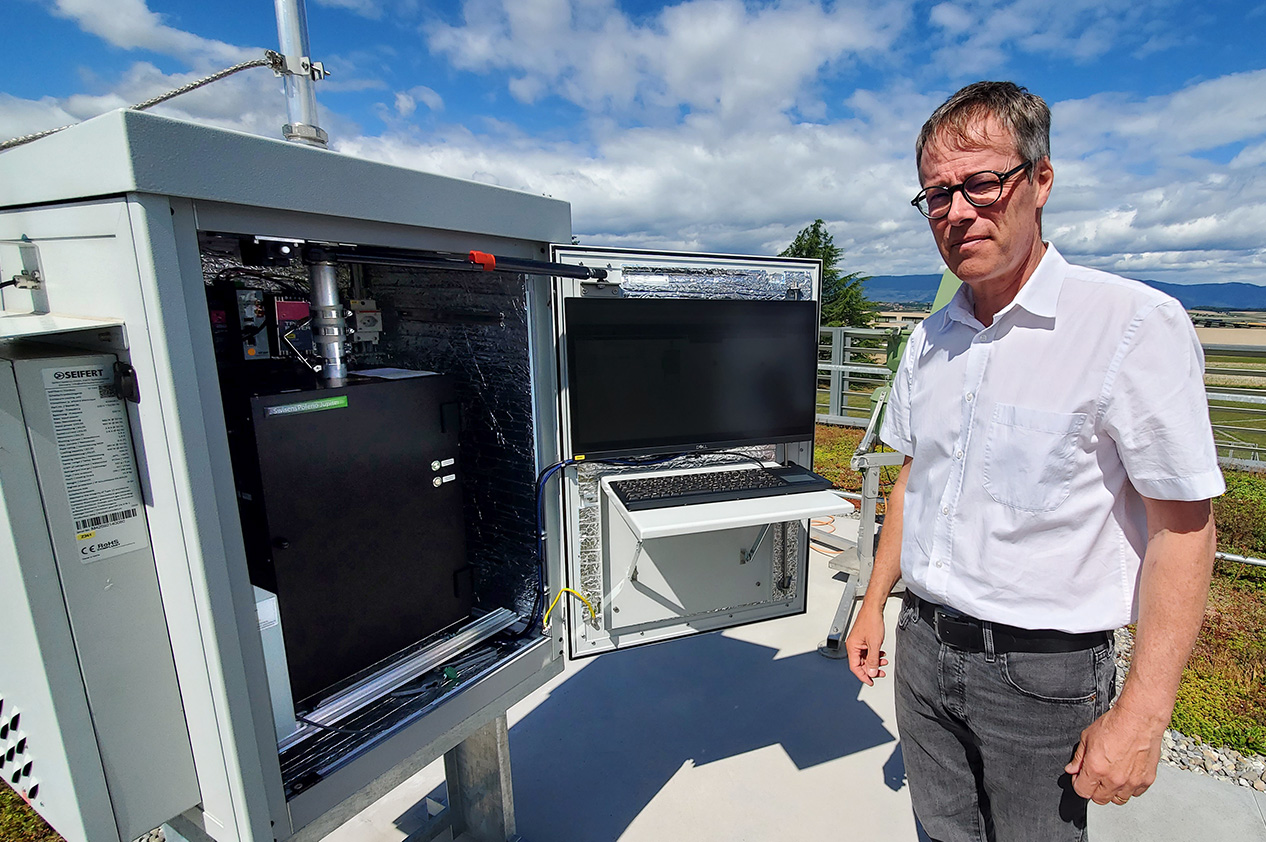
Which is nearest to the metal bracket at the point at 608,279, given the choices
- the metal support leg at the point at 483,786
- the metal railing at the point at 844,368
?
the metal support leg at the point at 483,786

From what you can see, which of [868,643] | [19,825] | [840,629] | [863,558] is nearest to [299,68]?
[868,643]

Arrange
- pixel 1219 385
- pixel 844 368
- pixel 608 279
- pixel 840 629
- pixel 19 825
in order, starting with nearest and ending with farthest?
pixel 608 279 < pixel 19 825 < pixel 840 629 < pixel 1219 385 < pixel 844 368

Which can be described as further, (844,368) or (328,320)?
(844,368)

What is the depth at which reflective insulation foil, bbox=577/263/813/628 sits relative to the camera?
1.51m

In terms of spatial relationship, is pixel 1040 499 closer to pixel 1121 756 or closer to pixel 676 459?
pixel 1121 756

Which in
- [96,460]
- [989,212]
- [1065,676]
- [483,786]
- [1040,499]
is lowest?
[483,786]

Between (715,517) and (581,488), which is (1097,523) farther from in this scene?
(581,488)

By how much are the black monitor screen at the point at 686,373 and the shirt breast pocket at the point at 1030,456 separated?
659mm

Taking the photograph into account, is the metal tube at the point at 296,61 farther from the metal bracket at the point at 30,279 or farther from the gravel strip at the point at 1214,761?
the gravel strip at the point at 1214,761

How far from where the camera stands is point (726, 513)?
1447mm

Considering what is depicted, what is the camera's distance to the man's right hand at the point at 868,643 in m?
1.31

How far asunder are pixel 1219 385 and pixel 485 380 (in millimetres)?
7141

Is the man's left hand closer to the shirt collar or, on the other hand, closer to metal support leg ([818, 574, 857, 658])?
the shirt collar

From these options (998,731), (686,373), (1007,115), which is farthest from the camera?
(686,373)
